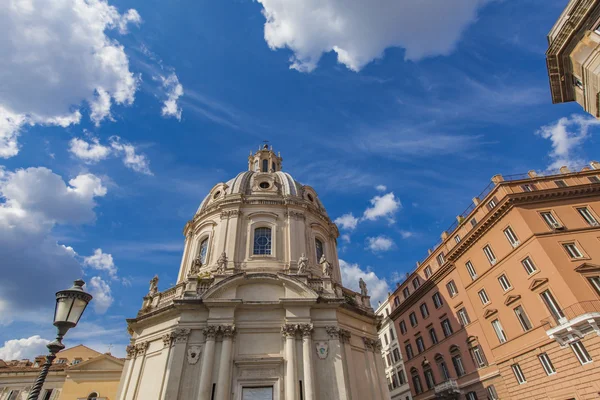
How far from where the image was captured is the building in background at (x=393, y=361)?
43.5 meters

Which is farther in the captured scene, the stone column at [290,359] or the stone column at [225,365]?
the stone column at [290,359]

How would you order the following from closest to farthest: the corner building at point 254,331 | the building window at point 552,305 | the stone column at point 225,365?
the stone column at point 225,365 → the corner building at point 254,331 → the building window at point 552,305

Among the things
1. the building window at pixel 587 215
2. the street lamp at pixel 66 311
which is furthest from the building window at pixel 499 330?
the street lamp at pixel 66 311

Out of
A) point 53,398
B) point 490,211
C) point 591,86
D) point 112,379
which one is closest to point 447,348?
point 490,211

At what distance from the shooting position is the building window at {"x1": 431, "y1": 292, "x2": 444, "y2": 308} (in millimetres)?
38094

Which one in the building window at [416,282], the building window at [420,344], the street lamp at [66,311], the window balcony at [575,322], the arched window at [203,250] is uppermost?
the building window at [416,282]

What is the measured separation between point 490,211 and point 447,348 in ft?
50.6

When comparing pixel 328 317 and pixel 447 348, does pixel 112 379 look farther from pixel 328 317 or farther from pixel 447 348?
pixel 447 348

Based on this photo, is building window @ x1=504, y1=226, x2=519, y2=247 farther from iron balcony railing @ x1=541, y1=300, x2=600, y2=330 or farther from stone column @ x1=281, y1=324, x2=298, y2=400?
stone column @ x1=281, y1=324, x2=298, y2=400

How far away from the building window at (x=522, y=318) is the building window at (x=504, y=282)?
1772mm

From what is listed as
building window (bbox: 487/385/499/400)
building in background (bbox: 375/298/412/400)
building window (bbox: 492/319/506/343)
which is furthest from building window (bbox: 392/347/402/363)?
building window (bbox: 492/319/506/343)

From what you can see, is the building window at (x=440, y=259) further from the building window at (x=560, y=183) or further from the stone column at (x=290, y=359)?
the stone column at (x=290, y=359)

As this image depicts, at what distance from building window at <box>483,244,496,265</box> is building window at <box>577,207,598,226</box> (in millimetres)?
7306

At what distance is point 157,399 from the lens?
19281 mm
